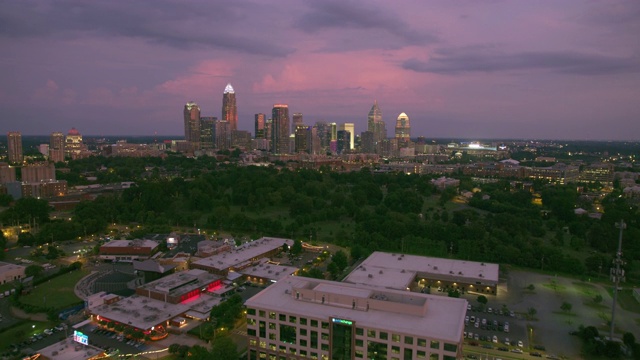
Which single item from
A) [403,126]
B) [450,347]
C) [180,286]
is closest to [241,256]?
[180,286]


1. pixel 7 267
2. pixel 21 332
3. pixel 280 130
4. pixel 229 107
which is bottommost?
pixel 21 332

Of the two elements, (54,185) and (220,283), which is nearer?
(220,283)

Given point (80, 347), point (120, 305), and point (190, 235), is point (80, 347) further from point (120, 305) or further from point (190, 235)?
point (190, 235)

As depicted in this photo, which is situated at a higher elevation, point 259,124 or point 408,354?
point 259,124

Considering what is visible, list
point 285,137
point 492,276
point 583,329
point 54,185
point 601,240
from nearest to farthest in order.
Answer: point 583,329 < point 492,276 < point 601,240 < point 54,185 < point 285,137

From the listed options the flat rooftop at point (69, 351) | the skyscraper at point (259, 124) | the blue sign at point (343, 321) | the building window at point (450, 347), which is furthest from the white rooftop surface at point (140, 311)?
the skyscraper at point (259, 124)

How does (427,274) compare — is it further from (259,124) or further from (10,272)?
(259,124)

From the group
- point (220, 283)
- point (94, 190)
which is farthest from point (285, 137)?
point (220, 283)
